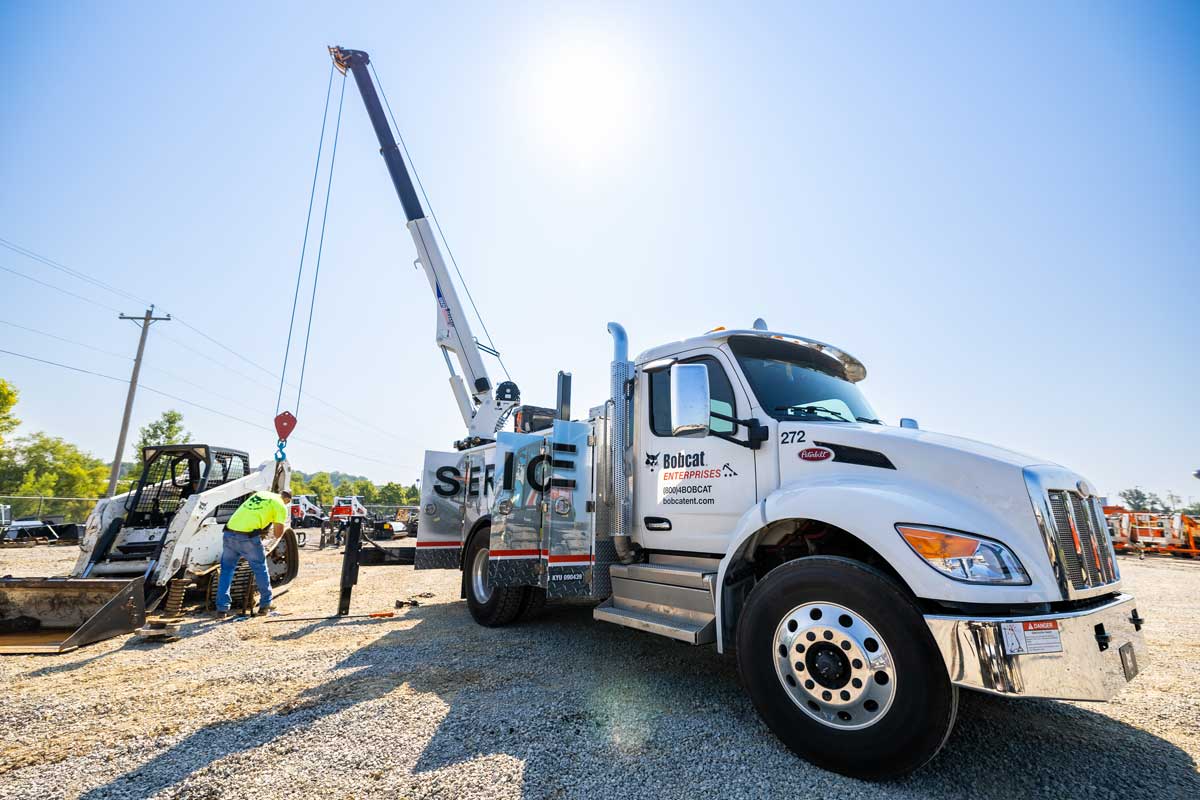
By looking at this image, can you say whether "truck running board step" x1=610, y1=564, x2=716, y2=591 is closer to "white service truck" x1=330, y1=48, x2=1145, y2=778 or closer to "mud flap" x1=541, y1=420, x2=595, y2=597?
"white service truck" x1=330, y1=48, x2=1145, y2=778

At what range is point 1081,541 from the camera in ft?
9.64

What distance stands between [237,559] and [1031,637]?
7898 mm

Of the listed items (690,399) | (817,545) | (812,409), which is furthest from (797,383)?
(817,545)

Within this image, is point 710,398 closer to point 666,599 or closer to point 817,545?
point 817,545

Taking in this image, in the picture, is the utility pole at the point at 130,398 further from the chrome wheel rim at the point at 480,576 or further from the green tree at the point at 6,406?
the chrome wheel rim at the point at 480,576

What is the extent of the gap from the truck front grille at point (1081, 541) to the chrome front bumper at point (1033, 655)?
1.12 ft

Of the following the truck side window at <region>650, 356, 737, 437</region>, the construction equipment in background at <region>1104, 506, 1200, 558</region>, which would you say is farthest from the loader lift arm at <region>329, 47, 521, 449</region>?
the construction equipment in background at <region>1104, 506, 1200, 558</region>

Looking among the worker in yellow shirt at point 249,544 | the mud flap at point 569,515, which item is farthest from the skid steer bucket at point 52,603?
the mud flap at point 569,515

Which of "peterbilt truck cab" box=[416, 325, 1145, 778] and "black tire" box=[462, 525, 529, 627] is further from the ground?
"peterbilt truck cab" box=[416, 325, 1145, 778]

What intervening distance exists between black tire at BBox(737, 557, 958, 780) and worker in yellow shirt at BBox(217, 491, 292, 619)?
615 cm

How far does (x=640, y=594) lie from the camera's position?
4.48 m

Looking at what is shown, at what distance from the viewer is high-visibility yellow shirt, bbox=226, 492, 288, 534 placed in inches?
261

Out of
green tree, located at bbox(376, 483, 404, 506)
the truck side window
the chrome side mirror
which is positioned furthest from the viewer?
green tree, located at bbox(376, 483, 404, 506)

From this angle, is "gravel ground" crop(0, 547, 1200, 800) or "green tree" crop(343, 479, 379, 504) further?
"green tree" crop(343, 479, 379, 504)
